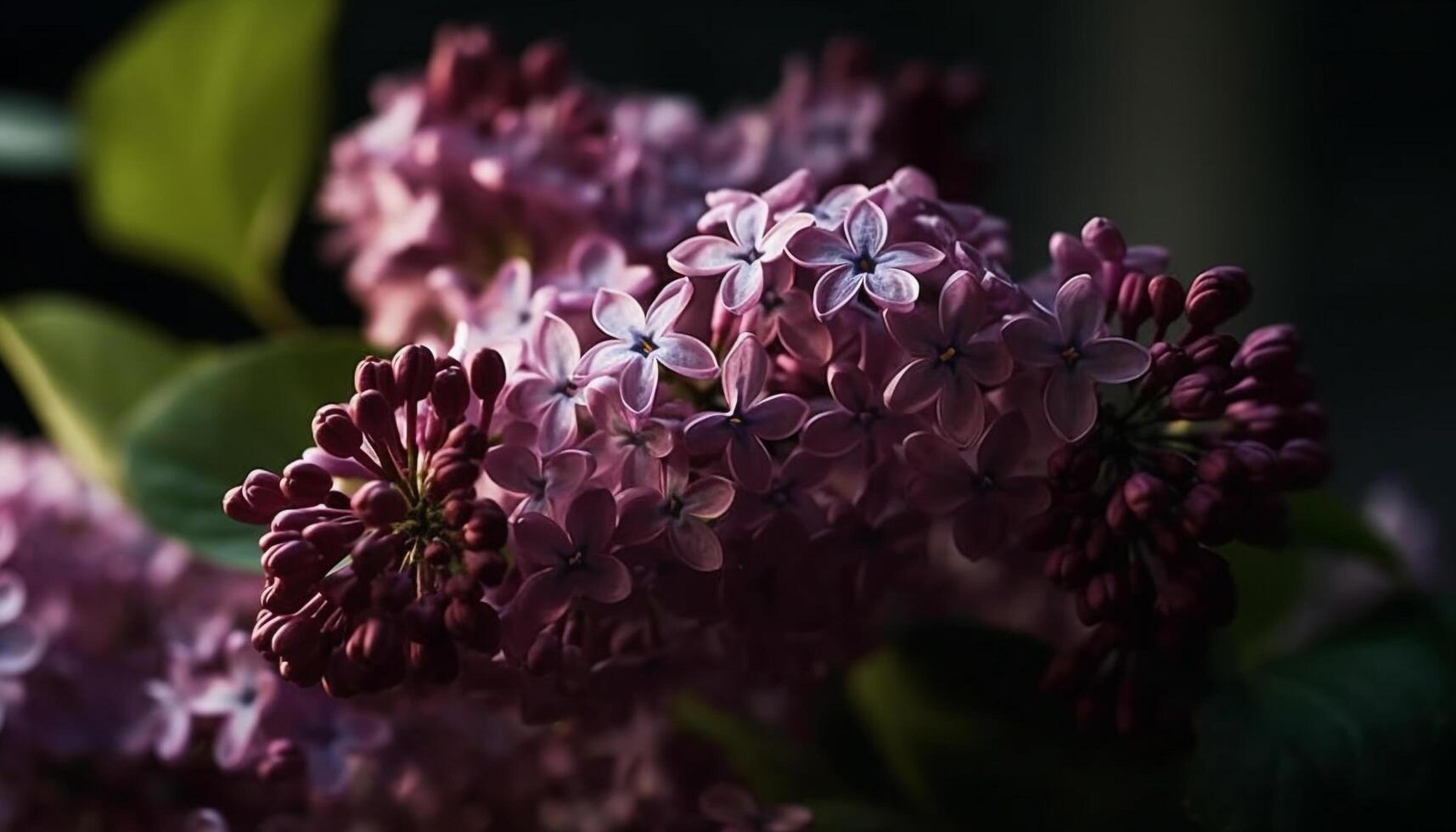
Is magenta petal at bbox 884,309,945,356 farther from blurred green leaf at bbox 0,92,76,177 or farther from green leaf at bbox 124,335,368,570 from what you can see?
blurred green leaf at bbox 0,92,76,177

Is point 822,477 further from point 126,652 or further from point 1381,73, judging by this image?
point 1381,73

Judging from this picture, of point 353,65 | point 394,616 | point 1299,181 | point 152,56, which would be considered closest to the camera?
point 394,616

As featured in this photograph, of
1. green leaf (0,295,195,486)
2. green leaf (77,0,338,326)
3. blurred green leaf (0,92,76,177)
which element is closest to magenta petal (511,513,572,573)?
green leaf (0,295,195,486)

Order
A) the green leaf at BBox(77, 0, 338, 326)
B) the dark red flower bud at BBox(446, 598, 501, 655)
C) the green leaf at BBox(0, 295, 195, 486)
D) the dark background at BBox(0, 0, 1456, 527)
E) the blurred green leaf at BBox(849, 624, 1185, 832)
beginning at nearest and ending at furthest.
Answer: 1. the dark red flower bud at BBox(446, 598, 501, 655)
2. the blurred green leaf at BBox(849, 624, 1185, 832)
3. the green leaf at BBox(0, 295, 195, 486)
4. the green leaf at BBox(77, 0, 338, 326)
5. the dark background at BBox(0, 0, 1456, 527)

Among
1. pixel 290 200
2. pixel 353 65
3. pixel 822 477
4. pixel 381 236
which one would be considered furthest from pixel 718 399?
pixel 353 65

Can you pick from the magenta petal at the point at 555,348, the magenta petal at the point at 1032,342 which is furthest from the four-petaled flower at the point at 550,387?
the magenta petal at the point at 1032,342

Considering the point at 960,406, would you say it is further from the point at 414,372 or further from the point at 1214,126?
the point at 1214,126

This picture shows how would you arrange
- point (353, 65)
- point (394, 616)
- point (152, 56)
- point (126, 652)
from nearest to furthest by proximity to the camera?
1. point (394, 616)
2. point (126, 652)
3. point (152, 56)
4. point (353, 65)
